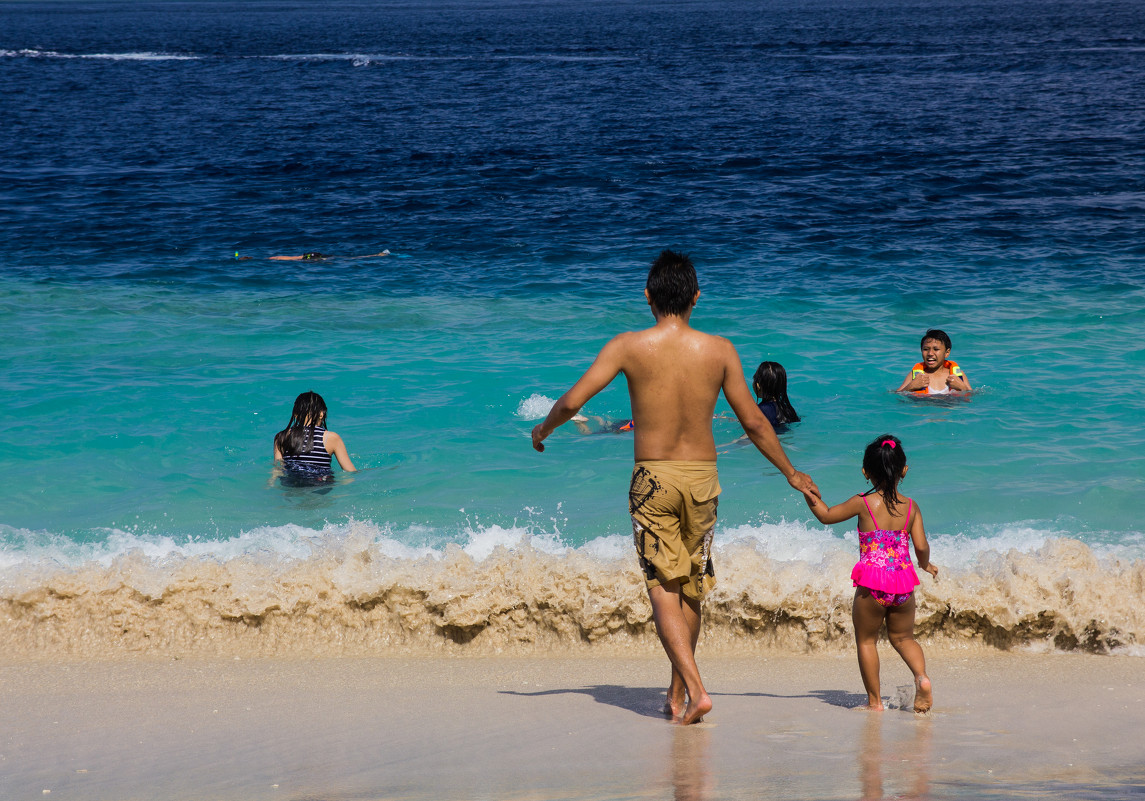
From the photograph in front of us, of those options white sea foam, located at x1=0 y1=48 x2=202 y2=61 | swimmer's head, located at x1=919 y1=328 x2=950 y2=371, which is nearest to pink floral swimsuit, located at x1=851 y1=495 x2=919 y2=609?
swimmer's head, located at x1=919 y1=328 x2=950 y2=371

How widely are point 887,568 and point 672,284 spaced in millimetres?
1458

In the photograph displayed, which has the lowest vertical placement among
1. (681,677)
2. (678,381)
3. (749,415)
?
(681,677)

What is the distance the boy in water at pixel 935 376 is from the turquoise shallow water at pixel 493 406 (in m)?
0.18

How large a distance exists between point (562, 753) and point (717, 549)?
78.9 inches

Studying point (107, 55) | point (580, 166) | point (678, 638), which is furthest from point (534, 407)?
point (107, 55)

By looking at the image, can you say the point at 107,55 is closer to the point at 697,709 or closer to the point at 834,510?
the point at 834,510

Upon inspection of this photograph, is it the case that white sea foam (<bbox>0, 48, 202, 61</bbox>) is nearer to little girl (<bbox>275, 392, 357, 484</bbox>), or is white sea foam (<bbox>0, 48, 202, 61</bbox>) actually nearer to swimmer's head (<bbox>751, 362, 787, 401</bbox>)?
little girl (<bbox>275, 392, 357, 484</bbox>)

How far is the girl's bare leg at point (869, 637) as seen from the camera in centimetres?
418

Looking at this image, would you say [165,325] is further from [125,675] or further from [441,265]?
[125,675]

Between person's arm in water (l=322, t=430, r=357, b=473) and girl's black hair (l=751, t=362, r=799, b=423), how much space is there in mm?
3393

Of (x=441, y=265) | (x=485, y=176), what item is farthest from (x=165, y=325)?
(x=485, y=176)

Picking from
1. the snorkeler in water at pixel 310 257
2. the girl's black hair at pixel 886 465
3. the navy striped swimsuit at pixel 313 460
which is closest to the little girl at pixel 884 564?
the girl's black hair at pixel 886 465

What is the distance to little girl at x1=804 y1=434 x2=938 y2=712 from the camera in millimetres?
4102

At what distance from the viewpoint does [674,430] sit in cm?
388
